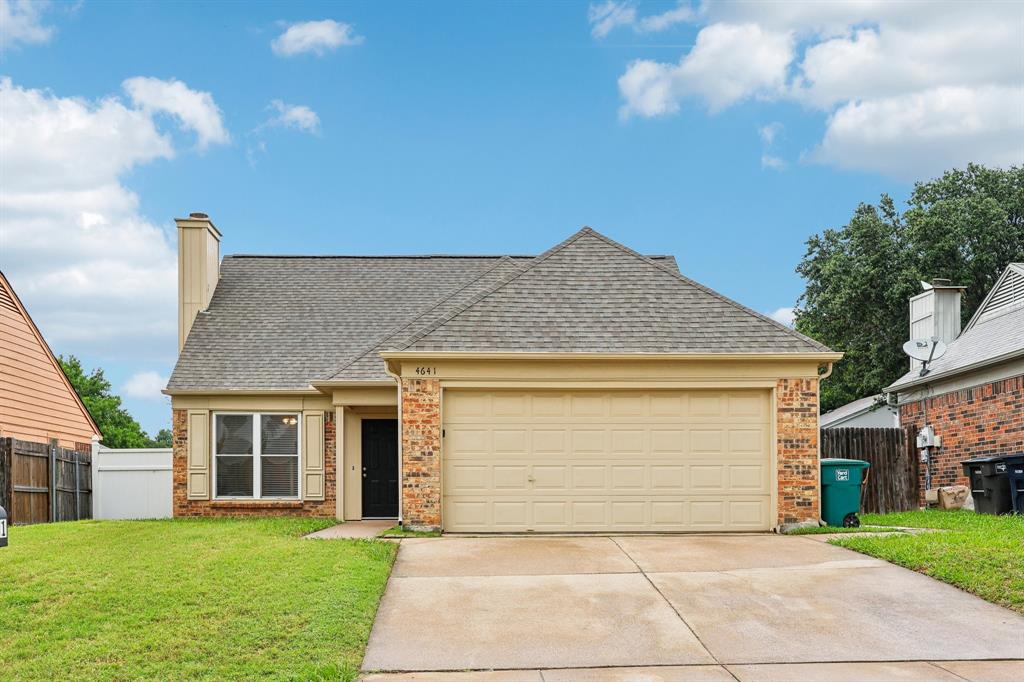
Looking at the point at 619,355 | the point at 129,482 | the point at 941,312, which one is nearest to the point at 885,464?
the point at 941,312

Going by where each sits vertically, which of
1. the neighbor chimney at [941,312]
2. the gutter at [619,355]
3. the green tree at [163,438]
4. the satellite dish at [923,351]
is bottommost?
the green tree at [163,438]

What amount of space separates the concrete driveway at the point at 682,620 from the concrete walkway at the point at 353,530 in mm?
2075

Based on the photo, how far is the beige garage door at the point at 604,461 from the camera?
14.9 metres

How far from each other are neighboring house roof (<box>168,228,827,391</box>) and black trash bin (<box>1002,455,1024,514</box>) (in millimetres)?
5336

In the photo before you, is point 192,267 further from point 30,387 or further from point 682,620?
point 682,620

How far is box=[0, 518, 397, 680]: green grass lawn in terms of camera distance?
7.80 meters

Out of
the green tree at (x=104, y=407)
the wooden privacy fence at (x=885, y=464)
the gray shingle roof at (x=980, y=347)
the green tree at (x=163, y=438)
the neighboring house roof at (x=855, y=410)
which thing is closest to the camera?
the gray shingle roof at (x=980, y=347)

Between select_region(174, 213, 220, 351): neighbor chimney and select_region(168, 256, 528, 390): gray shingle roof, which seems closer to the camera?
select_region(168, 256, 528, 390): gray shingle roof

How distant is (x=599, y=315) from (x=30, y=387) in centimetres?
1602

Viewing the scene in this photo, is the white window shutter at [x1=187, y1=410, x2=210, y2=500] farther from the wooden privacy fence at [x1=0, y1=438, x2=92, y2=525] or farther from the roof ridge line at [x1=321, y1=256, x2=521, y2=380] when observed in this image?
the wooden privacy fence at [x1=0, y1=438, x2=92, y2=525]

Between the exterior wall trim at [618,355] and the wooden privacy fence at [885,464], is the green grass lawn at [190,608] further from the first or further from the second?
the wooden privacy fence at [885,464]

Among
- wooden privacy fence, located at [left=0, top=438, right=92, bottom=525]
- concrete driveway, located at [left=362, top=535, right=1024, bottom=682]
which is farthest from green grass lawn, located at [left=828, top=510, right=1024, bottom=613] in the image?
wooden privacy fence, located at [left=0, top=438, right=92, bottom=525]

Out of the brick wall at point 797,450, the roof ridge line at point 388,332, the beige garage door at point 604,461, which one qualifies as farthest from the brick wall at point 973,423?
the roof ridge line at point 388,332

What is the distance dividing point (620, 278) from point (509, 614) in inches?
323
